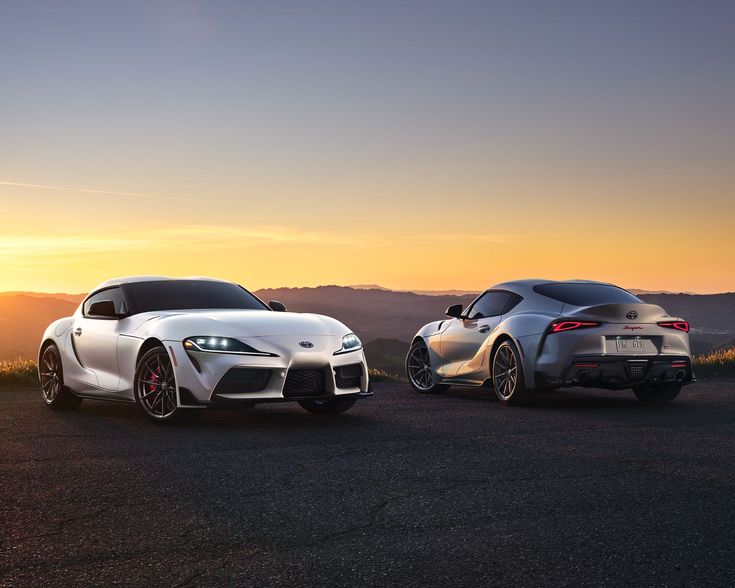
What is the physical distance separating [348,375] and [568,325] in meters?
2.99

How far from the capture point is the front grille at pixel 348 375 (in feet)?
30.4

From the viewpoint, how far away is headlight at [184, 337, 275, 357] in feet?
28.8

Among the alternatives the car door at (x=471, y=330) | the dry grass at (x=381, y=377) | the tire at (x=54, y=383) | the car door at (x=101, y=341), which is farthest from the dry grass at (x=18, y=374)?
the car door at (x=471, y=330)

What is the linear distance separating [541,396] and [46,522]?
29.8ft

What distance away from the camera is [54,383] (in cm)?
1092

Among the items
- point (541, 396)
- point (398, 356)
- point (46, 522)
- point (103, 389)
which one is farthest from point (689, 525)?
point (398, 356)

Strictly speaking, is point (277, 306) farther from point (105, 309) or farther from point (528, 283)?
point (528, 283)

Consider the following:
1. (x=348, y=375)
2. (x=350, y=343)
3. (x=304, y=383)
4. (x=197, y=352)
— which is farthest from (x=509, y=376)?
(x=197, y=352)

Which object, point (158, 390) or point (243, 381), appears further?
point (158, 390)

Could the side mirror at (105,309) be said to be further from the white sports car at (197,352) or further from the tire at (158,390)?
the tire at (158,390)

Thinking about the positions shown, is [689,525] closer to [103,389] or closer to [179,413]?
[179,413]

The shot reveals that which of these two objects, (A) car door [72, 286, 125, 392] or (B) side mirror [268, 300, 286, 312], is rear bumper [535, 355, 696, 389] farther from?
(A) car door [72, 286, 125, 392]

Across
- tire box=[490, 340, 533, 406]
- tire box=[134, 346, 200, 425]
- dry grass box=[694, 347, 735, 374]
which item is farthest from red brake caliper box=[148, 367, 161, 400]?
dry grass box=[694, 347, 735, 374]

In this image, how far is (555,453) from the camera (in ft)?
24.3
